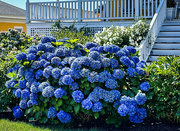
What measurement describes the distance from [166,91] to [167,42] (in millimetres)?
5490

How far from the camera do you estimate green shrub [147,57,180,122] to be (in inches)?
163

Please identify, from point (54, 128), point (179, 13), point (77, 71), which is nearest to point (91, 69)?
point (77, 71)

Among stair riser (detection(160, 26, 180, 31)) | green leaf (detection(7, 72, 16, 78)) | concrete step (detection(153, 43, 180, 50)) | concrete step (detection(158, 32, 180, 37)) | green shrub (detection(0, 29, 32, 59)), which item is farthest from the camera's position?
stair riser (detection(160, 26, 180, 31))

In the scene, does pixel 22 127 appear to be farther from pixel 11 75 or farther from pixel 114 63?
pixel 114 63

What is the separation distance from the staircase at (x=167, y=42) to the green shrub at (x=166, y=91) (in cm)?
403

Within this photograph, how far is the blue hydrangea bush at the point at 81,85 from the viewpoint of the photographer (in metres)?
4.11

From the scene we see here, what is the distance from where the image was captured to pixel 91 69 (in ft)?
14.2

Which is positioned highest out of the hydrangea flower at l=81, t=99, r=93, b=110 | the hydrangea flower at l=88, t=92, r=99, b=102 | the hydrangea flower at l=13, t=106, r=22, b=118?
the hydrangea flower at l=88, t=92, r=99, b=102

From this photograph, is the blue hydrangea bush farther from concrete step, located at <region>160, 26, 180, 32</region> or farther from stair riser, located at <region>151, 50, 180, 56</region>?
concrete step, located at <region>160, 26, 180, 32</region>

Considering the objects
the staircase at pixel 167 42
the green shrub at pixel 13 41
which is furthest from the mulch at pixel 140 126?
the staircase at pixel 167 42

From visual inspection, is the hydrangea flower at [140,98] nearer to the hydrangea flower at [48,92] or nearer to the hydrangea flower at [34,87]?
the hydrangea flower at [48,92]

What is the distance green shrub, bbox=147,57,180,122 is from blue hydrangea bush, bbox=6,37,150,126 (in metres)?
0.17

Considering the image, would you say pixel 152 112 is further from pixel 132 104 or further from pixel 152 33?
pixel 152 33

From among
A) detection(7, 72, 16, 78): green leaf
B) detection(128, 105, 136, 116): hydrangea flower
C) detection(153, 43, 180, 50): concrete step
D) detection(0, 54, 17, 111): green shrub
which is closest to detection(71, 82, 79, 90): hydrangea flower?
detection(128, 105, 136, 116): hydrangea flower
